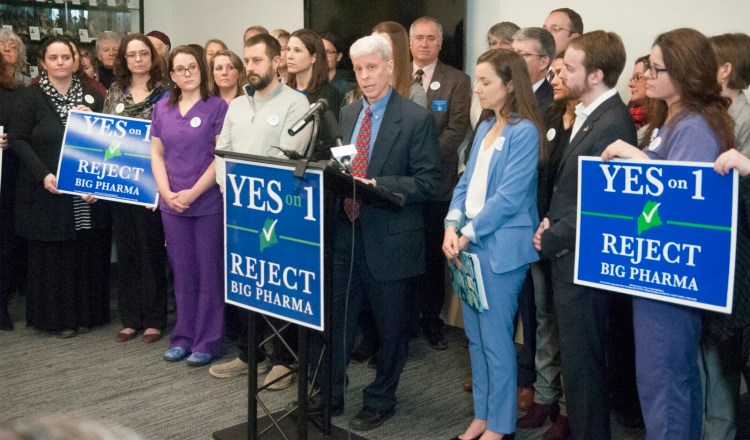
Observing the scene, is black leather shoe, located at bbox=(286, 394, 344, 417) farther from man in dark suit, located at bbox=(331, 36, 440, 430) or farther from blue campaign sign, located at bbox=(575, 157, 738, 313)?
blue campaign sign, located at bbox=(575, 157, 738, 313)

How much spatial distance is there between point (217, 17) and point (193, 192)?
3.82 m

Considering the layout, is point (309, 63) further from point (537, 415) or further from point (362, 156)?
point (537, 415)

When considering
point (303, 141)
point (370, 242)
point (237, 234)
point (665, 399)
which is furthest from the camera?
point (303, 141)

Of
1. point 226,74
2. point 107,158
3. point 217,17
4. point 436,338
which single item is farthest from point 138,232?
point 217,17

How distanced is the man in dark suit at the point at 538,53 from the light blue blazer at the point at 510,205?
2.25 ft

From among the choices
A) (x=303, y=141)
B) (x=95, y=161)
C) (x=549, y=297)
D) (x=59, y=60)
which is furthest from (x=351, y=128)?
(x=59, y=60)

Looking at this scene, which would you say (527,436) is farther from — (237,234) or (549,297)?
(237,234)

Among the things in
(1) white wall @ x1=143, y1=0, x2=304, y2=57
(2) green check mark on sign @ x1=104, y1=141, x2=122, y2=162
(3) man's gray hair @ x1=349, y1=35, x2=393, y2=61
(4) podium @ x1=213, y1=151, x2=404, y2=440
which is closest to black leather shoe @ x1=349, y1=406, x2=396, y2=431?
(4) podium @ x1=213, y1=151, x2=404, y2=440

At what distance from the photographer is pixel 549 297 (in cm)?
359

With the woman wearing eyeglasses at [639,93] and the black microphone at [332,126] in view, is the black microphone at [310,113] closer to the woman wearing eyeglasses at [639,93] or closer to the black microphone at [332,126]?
the black microphone at [332,126]

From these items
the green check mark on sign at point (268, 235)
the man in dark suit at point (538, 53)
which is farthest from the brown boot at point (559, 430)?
the green check mark on sign at point (268, 235)

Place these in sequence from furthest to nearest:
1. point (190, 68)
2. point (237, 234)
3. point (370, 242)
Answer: point (190, 68) < point (370, 242) < point (237, 234)

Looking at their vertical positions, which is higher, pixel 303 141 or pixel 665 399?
pixel 303 141

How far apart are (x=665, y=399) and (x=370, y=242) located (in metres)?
1.28
